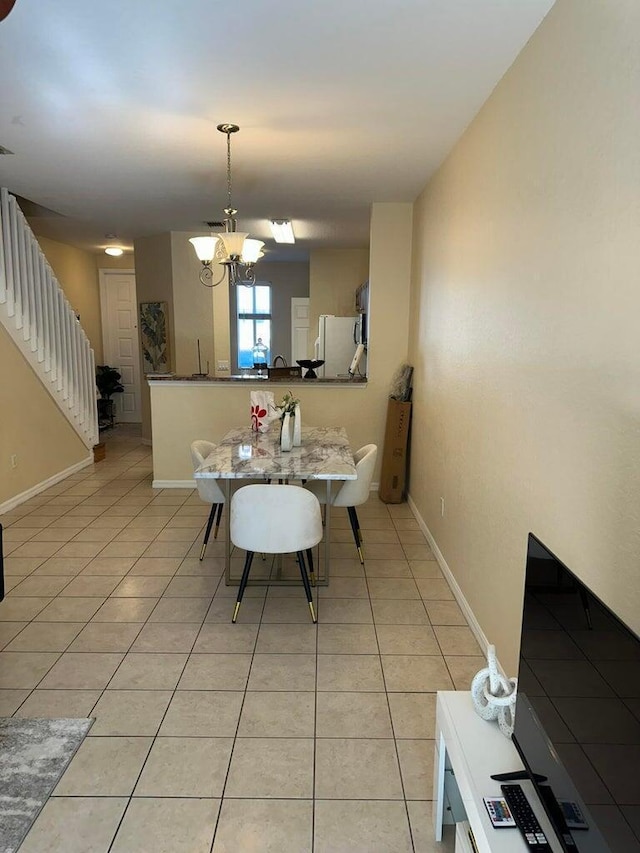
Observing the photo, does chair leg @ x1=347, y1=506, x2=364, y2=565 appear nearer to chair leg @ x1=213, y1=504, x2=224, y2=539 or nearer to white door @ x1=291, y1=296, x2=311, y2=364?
chair leg @ x1=213, y1=504, x2=224, y2=539

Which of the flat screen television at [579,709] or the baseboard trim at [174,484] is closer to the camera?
the flat screen television at [579,709]

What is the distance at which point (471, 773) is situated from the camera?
4.46ft

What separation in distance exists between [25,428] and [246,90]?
3540 mm

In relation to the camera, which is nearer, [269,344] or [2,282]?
[2,282]

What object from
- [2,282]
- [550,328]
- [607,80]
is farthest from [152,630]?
[2,282]

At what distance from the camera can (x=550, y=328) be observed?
6.28 feet

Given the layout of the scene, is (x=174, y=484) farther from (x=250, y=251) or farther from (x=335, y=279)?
(x=335, y=279)

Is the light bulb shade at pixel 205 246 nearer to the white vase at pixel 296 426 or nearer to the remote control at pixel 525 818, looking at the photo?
the white vase at pixel 296 426

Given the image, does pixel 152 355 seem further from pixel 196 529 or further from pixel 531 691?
pixel 531 691

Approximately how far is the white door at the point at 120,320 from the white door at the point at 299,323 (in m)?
2.47

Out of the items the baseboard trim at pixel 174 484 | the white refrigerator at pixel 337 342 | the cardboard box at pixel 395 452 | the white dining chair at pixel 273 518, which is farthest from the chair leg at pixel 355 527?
the white refrigerator at pixel 337 342

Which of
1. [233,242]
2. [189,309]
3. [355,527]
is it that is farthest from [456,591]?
[189,309]

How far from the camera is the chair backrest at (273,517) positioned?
2.70 m

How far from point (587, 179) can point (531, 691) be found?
1442 mm
